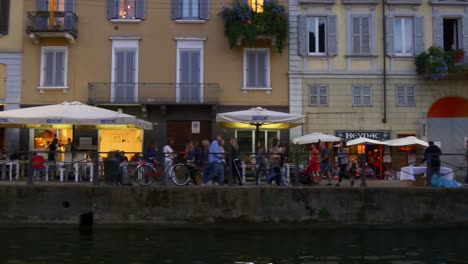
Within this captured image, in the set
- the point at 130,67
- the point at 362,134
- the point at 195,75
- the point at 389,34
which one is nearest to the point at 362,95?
the point at 362,134

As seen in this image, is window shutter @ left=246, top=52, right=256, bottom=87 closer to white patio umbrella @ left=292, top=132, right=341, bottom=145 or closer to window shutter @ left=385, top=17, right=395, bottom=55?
white patio umbrella @ left=292, top=132, right=341, bottom=145

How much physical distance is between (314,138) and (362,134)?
3216 millimetres

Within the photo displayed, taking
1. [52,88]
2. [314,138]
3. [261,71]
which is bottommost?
[314,138]

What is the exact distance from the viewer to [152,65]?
25.6 m

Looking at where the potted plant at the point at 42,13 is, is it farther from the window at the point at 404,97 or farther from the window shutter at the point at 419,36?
the window shutter at the point at 419,36

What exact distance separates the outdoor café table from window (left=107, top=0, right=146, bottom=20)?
1415 centimetres

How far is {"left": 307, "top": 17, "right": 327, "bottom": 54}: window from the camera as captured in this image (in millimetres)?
25984

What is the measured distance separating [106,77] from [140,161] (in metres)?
9.35

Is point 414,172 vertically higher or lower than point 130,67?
lower

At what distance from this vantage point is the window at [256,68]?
25.6 m

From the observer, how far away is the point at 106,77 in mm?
25344

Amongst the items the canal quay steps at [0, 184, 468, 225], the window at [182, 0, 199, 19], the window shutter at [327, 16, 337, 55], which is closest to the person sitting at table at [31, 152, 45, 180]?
the canal quay steps at [0, 184, 468, 225]

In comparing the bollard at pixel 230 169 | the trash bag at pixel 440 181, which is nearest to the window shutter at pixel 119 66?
the bollard at pixel 230 169

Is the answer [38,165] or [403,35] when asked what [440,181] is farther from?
[38,165]
